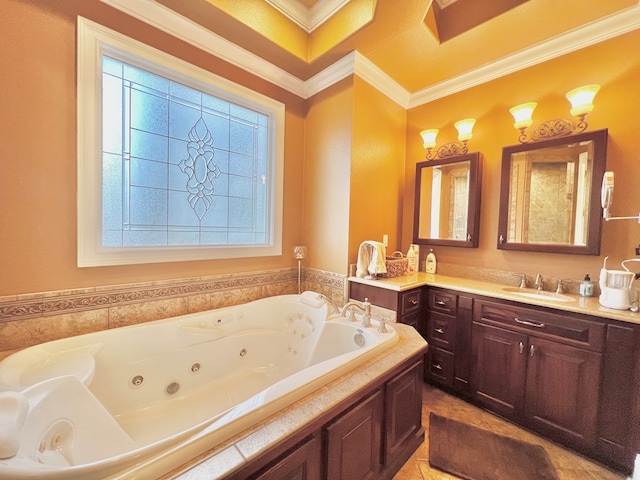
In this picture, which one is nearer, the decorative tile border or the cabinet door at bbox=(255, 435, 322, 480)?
the cabinet door at bbox=(255, 435, 322, 480)

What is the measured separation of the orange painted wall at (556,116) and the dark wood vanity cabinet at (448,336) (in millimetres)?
552

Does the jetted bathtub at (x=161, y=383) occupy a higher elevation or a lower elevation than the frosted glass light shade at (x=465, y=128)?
lower

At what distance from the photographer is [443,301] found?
6.81 ft

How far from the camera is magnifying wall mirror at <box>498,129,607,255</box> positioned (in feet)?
5.71

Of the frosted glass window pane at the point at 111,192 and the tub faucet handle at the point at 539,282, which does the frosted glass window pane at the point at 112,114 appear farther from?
the tub faucet handle at the point at 539,282

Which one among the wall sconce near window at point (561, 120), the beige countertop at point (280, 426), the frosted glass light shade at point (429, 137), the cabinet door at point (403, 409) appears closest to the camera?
the beige countertop at point (280, 426)

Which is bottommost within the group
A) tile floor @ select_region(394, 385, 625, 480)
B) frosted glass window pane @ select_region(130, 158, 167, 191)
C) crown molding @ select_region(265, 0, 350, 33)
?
tile floor @ select_region(394, 385, 625, 480)

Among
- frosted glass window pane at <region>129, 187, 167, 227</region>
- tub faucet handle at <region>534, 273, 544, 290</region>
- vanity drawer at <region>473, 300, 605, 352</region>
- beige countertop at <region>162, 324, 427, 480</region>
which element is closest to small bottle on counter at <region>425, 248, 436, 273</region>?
vanity drawer at <region>473, 300, 605, 352</region>

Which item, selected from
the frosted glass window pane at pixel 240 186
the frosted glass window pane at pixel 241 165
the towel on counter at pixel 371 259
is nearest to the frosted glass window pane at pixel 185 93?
the frosted glass window pane at pixel 241 165

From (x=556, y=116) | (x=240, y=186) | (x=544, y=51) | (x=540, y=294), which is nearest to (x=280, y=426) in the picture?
(x=240, y=186)

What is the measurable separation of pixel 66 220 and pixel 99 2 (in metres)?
1.32

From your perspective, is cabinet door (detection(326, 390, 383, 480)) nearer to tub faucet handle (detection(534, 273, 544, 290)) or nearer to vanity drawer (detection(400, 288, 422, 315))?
vanity drawer (detection(400, 288, 422, 315))

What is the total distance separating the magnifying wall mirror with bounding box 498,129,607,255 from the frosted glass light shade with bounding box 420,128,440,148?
61 centimetres

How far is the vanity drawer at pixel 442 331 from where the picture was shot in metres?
2.02
